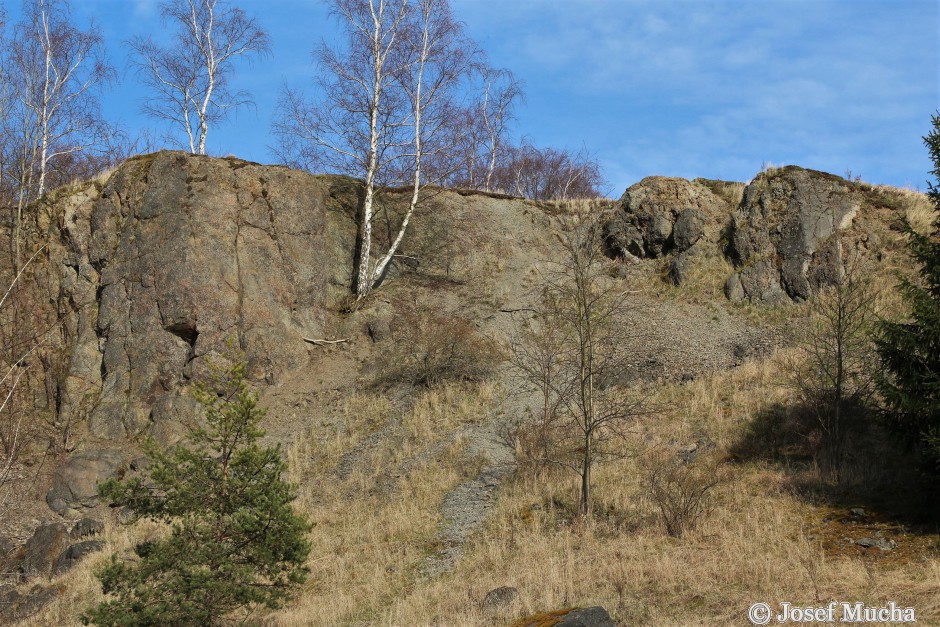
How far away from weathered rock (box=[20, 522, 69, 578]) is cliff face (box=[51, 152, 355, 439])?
5.33m

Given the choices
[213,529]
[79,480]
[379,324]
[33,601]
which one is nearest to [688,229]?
[379,324]

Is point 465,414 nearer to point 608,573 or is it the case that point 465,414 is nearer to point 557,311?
point 557,311

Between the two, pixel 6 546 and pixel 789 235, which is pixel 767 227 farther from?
pixel 6 546

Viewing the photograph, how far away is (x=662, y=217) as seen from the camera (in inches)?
1337

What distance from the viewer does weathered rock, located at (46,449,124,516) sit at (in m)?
19.6

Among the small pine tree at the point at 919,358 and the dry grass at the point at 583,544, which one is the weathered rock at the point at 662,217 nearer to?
the dry grass at the point at 583,544

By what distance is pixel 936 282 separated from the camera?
12.5m

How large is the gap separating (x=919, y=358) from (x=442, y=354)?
1525cm

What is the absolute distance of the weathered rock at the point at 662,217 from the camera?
1308 inches

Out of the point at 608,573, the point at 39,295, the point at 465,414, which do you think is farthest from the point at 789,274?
the point at 39,295

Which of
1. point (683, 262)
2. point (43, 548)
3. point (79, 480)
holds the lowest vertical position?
point (43, 548)

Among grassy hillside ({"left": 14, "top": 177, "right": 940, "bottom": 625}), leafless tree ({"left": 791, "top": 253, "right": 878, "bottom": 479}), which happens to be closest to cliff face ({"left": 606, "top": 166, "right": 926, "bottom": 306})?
grassy hillside ({"left": 14, "top": 177, "right": 940, "bottom": 625})

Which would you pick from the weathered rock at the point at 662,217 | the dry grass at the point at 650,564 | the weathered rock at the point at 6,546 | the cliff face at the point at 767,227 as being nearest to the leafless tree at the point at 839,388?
the dry grass at the point at 650,564

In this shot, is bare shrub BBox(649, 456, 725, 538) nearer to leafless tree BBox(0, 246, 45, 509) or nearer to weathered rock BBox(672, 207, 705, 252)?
leafless tree BBox(0, 246, 45, 509)
